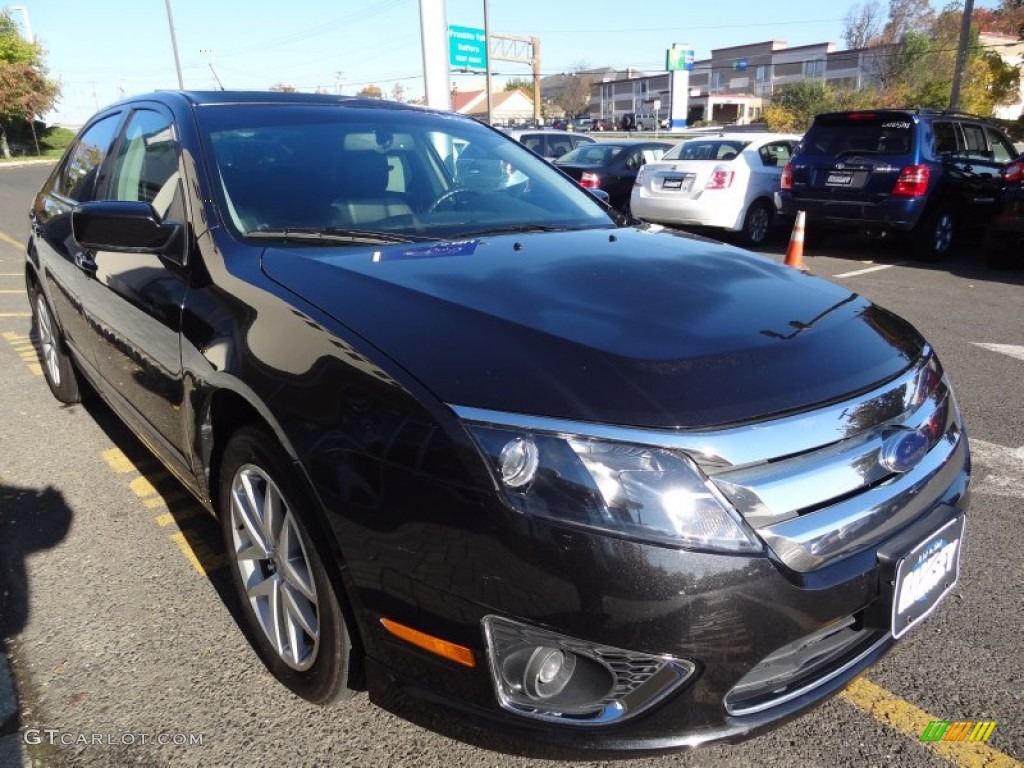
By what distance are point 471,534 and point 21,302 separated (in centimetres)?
814

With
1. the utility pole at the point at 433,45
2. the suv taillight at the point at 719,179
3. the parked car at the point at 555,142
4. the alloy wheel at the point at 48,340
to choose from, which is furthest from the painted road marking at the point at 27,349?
the parked car at the point at 555,142

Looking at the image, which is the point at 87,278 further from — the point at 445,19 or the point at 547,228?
the point at 445,19

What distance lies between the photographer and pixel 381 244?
2.39 meters

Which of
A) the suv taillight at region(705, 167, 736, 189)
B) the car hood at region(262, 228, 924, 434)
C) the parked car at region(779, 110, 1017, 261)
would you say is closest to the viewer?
the car hood at region(262, 228, 924, 434)

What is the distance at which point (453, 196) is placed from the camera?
2949 millimetres

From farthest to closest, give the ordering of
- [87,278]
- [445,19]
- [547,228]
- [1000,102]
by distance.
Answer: [1000,102], [445,19], [87,278], [547,228]

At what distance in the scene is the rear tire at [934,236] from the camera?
29.6 feet

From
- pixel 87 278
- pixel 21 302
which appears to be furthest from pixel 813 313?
pixel 21 302

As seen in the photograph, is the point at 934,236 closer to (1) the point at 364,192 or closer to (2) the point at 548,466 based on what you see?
(1) the point at 364,192

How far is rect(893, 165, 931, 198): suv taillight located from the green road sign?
76.5ft

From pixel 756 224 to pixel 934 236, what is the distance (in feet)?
7.74

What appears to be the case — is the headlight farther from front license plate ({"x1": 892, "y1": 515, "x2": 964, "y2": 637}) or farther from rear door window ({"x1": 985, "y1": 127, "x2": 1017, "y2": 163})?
rear door window ({"x1": 985, "y1": 127, "x2": 1017, "y2": 163})

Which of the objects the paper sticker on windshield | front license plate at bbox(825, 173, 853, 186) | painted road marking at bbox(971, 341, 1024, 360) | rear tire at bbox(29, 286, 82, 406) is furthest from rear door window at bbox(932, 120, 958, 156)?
rear tire at bbox(29, 286, 82, 406)

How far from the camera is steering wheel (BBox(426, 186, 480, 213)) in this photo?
2845 mm
